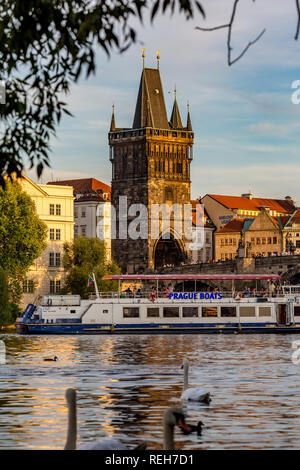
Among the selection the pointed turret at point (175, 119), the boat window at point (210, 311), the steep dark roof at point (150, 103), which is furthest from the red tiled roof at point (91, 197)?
the boat window at point (210, 311)

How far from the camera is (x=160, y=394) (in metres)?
32.7

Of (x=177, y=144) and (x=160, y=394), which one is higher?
(x=177, y=144)

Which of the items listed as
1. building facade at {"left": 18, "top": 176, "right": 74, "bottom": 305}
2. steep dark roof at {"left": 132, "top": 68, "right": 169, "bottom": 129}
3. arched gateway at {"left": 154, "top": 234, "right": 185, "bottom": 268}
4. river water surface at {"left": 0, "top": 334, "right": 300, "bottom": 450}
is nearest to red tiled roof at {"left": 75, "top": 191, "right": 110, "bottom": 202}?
arched gateway at {"left": 154, "top": 234, "right": 185, "bottom": 268}

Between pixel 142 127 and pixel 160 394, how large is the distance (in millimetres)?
118188

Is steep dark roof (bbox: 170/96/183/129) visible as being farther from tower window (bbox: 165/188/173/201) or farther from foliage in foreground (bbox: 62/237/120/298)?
foliage in foreground (bbox: 62/237/120/298)

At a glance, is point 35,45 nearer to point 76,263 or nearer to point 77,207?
point 76,263

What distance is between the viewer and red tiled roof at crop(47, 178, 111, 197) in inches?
5979

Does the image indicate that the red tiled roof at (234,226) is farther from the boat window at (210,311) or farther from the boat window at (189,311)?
the boat window at (189,311)

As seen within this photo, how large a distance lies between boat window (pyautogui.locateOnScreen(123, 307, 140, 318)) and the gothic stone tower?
6866 centimetres

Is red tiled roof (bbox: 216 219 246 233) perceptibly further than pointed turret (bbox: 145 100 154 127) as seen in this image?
Yes

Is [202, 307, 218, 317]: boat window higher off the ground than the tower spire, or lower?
lower

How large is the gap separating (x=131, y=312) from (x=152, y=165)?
244 feet

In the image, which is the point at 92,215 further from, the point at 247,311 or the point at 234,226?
the point at 247,311
